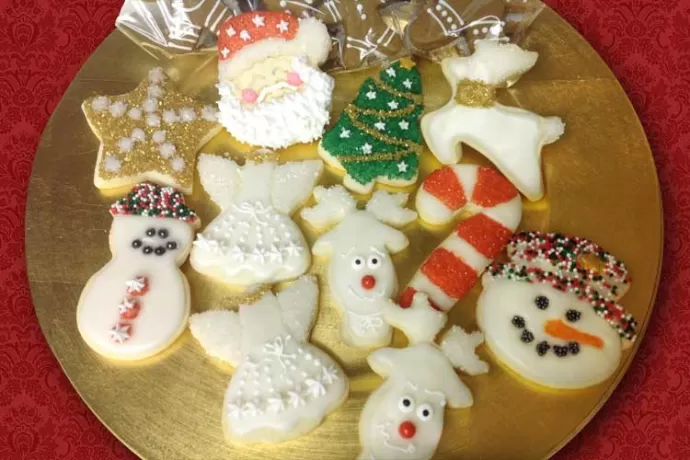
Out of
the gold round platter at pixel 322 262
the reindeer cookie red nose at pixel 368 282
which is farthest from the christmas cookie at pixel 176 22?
the reindeer cookie red nose at pixel 368 282

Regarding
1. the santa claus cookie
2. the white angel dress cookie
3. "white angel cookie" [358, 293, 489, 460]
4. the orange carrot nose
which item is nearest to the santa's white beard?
the santa claus cookie

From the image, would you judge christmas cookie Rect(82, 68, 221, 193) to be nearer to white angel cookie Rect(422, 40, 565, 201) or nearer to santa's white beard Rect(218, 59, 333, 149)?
santa's white beard Rect(218, 59, 333, 149)

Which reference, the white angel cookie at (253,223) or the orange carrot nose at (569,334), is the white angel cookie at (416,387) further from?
the white angel cookie at (253,223)

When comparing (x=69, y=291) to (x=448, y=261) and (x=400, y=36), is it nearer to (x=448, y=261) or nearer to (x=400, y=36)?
(x=448, y=261)

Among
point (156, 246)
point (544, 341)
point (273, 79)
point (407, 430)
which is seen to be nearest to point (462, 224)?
point (544, 341)

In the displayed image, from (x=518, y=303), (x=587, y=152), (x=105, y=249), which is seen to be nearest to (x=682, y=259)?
(x=587, y=152)

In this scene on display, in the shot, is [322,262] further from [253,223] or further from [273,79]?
[273,79]

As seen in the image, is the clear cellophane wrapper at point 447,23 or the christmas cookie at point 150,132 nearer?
the christmas cookie at point 150,132
